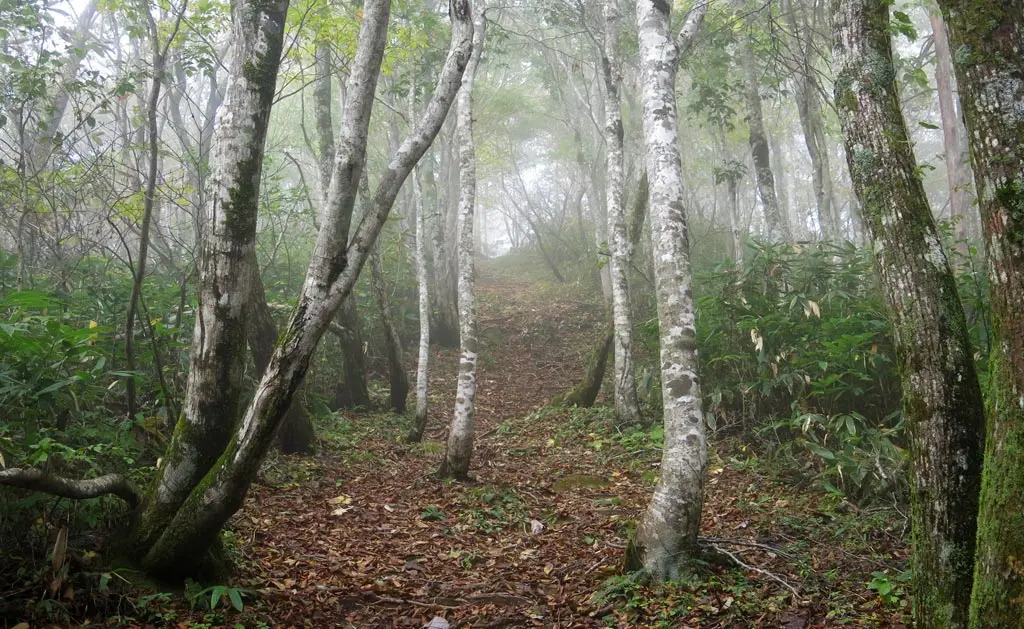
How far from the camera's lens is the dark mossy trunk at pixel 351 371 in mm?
10961

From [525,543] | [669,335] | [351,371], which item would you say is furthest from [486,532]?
[351,371]

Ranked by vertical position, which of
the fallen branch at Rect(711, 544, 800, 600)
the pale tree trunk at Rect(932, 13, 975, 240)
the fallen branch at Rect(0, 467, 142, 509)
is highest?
the pale tree trunk at Rect(932, 13, 975, 240)

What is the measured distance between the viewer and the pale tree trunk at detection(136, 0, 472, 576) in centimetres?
427

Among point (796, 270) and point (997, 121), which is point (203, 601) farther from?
point (796, 270)

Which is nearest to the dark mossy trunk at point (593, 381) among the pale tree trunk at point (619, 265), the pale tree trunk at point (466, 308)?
the pale tree trunk at point (619, 265)

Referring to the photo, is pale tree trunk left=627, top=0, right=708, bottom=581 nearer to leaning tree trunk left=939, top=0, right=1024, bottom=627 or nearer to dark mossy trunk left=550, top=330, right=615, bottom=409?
leaning tree trunk left=939, top=0, right=1024, bottom=627

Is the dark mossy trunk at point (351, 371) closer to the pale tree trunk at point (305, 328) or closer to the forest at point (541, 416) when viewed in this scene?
the forest at point (541, 416)

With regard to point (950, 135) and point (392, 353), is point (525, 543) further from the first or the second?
point (950, 135)

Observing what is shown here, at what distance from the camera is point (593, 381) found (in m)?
11.2

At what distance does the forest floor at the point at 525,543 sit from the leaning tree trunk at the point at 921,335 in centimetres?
109

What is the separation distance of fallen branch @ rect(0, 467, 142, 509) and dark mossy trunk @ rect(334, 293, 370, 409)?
653 centimetres

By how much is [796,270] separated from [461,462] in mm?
4918

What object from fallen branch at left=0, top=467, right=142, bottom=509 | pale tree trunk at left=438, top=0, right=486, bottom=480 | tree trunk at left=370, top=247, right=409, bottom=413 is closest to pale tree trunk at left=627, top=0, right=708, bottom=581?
pale tree trunk at left=438, top=0, right=486, bottom=480

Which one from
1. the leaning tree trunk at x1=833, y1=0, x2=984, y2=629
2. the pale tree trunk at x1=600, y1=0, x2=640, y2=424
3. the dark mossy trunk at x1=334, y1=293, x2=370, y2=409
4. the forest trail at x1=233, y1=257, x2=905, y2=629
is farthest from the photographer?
the dark mossy trunk at x1=334, y1=293, x2=370, y2=409
